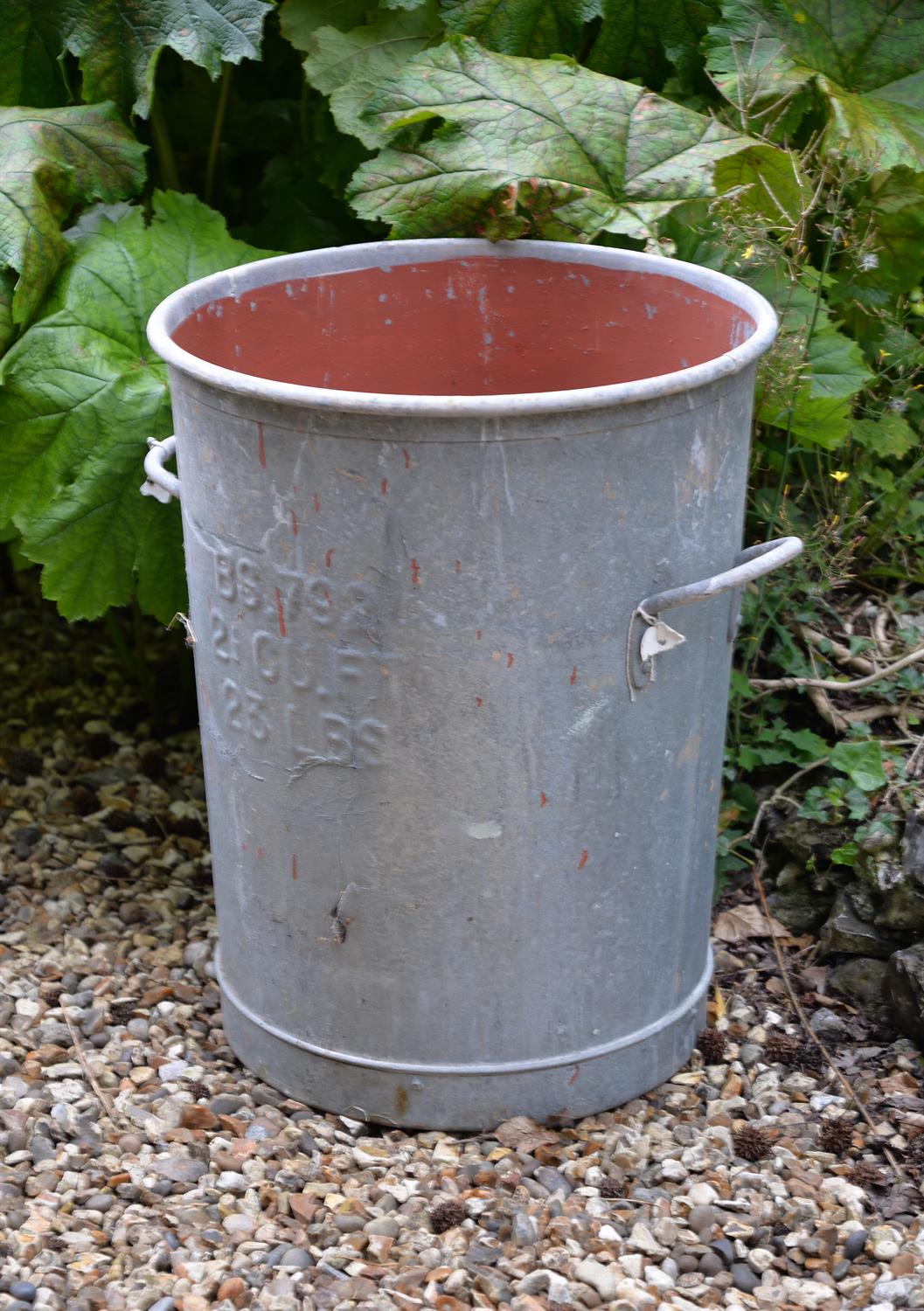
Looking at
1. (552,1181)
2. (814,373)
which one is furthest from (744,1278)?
(814,373)

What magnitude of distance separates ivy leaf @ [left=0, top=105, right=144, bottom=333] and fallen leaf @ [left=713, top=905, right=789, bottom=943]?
151 cm

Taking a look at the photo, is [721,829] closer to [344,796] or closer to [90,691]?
[344,796]

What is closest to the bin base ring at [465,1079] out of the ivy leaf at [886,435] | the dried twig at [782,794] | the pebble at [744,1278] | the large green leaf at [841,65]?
the pebble at [744,1278]

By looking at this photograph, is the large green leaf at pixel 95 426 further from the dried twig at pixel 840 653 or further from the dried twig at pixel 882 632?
the dried twig at pixel 882 632

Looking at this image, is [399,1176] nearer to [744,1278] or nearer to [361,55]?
[744,1278]

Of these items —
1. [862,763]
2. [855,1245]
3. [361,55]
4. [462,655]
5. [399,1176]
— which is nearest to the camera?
[462,655]

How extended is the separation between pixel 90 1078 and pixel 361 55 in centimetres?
171

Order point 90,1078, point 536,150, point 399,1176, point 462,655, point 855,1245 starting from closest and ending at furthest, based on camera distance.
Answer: point 462,655 → point 855,1245 → point 399,1176 → point 90,1078 → point 536,150

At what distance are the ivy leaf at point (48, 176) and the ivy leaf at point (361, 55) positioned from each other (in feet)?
1.10

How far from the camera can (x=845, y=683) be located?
2.49 m

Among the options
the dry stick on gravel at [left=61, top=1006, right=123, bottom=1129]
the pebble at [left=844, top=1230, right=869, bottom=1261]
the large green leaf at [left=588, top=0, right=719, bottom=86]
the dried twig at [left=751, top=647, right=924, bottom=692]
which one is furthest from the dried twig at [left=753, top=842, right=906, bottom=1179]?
the large green leaf at [left=588, top=0, right=719, bottom=86]

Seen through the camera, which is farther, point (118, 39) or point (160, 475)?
point (118, 39)

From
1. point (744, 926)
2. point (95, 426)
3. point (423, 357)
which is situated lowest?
point (744, 926)

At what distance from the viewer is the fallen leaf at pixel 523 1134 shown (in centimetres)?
205
